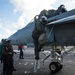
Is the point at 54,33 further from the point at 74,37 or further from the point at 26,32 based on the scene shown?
the point at 26,32

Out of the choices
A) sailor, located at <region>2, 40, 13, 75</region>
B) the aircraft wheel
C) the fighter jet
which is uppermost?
the fighter jet

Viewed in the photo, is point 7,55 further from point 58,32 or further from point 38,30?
point 58,32

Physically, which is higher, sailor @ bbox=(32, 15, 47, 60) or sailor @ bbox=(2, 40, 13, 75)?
sailor @ bbox=(32, 15, 47, 60)

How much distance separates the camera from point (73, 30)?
29.7 feet

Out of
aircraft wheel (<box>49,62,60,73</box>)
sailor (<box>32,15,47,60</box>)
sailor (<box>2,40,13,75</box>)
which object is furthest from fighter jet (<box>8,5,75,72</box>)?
sailor (<box>2,40,13,75</box>)

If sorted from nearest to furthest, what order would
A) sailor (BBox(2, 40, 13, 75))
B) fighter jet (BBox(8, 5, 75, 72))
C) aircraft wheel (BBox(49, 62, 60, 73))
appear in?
fighter jet (BBox(8, 5, 75, 72))
sailor (BBox(2, 40, 13, 75))
aircraft wheel (BBox(49, 62, 60, 73))

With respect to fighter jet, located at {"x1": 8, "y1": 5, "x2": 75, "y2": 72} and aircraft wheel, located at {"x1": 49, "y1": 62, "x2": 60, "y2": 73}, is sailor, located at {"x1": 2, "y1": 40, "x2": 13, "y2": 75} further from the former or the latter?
aircraft wheel, located at {"x1": 49, "y1": 62, "x2": 60, "y2": 73}

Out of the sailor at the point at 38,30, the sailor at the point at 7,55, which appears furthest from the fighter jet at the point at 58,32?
the sailor at the point at 7,55

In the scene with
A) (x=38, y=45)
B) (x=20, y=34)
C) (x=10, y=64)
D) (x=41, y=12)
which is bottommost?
(x=10, y=64)

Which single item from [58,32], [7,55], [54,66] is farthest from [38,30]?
[54,66]

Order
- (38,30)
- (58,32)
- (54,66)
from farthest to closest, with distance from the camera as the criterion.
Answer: (54,66), (38,30), (58,32)

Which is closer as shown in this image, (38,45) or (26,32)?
(38,45)

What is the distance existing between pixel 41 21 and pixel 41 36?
71 cm

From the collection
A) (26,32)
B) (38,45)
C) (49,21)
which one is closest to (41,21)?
(49,21)
